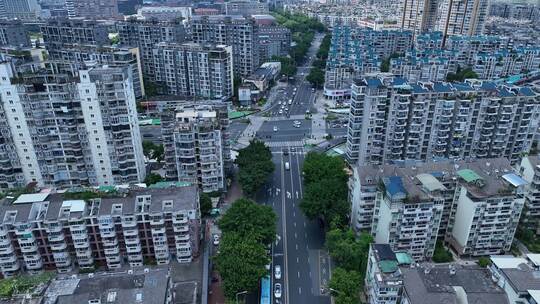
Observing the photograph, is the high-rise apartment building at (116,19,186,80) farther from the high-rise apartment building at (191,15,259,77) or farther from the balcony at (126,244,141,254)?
the balcony at (126,244,141,254)

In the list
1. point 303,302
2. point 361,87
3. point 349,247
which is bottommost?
point 303,302

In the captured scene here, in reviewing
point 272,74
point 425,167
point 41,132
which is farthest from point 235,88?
point 425,167

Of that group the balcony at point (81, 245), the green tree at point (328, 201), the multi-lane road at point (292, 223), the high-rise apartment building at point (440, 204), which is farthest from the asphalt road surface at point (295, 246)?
the balcony at point (81, 245)

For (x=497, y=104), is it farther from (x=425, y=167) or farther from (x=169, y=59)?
(x=169, y=59)

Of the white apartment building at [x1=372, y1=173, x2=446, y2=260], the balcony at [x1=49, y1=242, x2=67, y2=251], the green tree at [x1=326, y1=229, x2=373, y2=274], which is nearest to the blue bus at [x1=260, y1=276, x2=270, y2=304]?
the green tree at [x1=326, y1=229, x2=373, y2=274]

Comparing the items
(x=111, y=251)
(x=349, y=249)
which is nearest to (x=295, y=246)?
(x=349, y=249)

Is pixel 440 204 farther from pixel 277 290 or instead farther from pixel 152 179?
pixel 152 179

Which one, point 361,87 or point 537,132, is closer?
point 361,87
